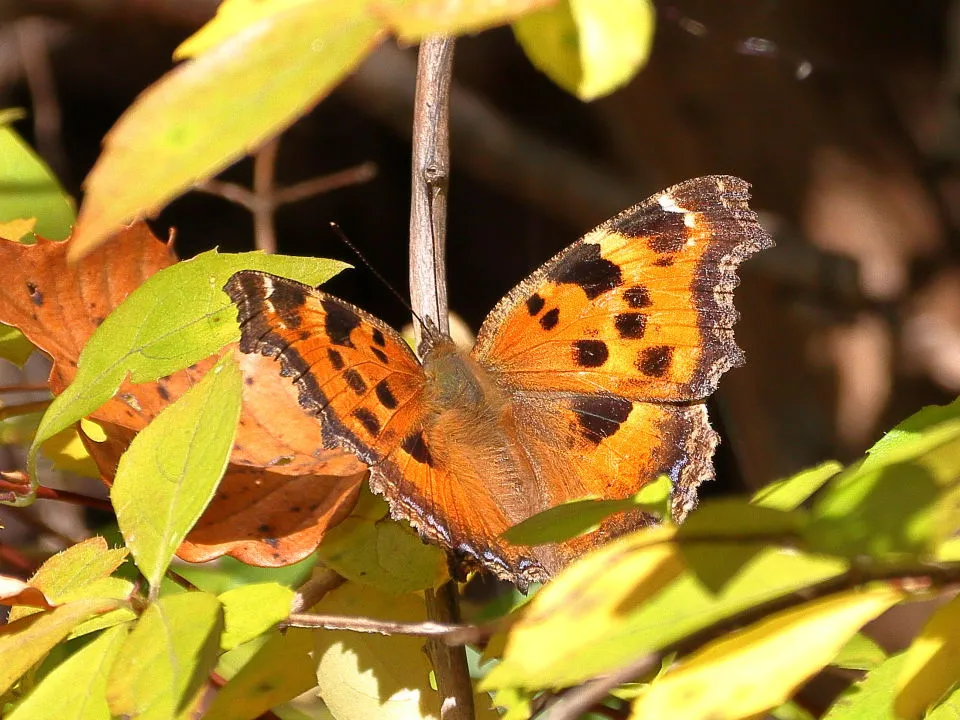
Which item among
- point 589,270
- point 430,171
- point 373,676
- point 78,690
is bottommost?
point 373,676

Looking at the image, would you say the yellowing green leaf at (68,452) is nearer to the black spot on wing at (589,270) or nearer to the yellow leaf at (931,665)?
the black spot on wing at (589,270)

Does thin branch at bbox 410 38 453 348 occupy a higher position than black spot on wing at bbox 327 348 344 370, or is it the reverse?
thin branch at bbox 410 38 453 348

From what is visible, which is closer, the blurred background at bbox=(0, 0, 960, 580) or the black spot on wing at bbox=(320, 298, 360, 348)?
the black spot on wing at bbox=(320, 298, 360, 348)

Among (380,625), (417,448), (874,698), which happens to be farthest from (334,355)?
(874,698)

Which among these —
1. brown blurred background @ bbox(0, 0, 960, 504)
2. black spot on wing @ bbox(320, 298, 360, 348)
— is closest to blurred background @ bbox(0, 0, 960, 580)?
brown blurred background @ bbox(0, 0, 960, 504)

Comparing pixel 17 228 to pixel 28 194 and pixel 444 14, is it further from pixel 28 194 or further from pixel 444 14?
pixel 444 14

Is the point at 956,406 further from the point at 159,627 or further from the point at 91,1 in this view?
the point at 91,1

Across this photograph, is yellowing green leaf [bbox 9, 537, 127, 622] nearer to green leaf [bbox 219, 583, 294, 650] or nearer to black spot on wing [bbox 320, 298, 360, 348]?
green leaf [bbox 219, 583, 294, 650]
